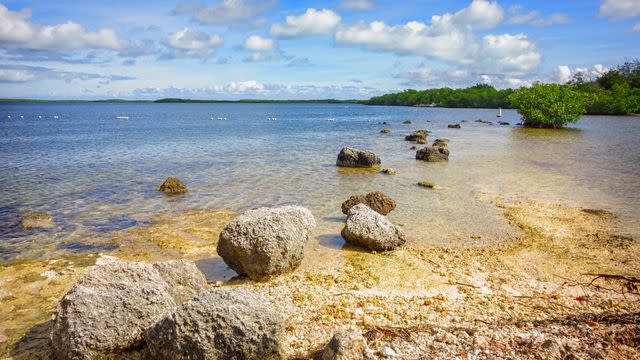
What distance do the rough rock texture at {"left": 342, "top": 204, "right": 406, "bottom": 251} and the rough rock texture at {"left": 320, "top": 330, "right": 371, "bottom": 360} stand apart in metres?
5.83

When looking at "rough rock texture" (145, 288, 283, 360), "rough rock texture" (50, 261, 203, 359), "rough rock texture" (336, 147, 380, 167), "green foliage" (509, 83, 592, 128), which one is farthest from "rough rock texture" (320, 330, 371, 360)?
"green foliage" (509, 83, 592, 128)

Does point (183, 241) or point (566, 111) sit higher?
point (566, 111)

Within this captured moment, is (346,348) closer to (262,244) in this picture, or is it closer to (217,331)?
(217,331)

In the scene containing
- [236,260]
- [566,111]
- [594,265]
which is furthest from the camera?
[566,111]

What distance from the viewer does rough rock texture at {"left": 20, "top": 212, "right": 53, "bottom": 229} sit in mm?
14936

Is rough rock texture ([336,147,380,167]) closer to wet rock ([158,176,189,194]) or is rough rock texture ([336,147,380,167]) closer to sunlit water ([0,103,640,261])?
sunlit water ([0,103,640,261])

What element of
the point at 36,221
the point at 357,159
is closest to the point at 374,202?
the point at 36,221

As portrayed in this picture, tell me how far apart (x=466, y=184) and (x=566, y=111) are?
48.1 metres

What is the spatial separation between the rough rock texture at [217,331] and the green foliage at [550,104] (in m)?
65.0

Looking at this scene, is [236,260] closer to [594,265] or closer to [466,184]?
[594,265]

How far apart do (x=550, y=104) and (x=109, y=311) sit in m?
66.8

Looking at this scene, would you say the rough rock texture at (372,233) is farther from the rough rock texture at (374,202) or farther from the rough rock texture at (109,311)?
the rough rock texture at (109,311)

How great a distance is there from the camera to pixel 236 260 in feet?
34.2

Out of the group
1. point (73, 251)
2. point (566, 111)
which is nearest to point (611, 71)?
point (566, 111)
